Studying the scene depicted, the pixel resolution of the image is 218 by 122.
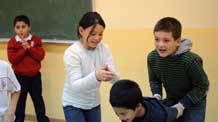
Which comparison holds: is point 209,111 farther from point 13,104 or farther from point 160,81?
point 13,104

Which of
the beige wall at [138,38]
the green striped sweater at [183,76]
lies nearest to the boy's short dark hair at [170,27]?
the green striped sweater at [183,76]

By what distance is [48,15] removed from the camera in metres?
4.25

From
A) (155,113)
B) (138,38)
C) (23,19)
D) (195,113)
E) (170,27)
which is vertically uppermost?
(170,27)

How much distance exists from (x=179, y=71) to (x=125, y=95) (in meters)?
0.58

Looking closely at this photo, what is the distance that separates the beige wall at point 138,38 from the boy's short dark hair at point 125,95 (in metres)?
1.77

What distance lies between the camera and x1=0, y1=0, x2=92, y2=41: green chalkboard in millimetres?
4043

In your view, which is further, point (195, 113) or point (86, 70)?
point (86, 70)

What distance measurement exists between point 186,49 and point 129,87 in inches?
23.5

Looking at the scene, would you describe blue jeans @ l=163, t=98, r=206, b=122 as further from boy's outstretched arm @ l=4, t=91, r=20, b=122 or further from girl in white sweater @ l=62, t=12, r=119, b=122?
boy's outstretched arm @ l=4, t=91, r=20, b=122

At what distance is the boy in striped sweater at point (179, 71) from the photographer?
209 cm

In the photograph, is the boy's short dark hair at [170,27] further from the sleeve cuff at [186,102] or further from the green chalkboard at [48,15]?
the green chalkboard at [48,15]

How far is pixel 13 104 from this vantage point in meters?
2.37

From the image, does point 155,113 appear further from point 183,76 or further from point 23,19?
point 23,19

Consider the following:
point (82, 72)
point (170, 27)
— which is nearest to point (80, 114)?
point (82, 72)
